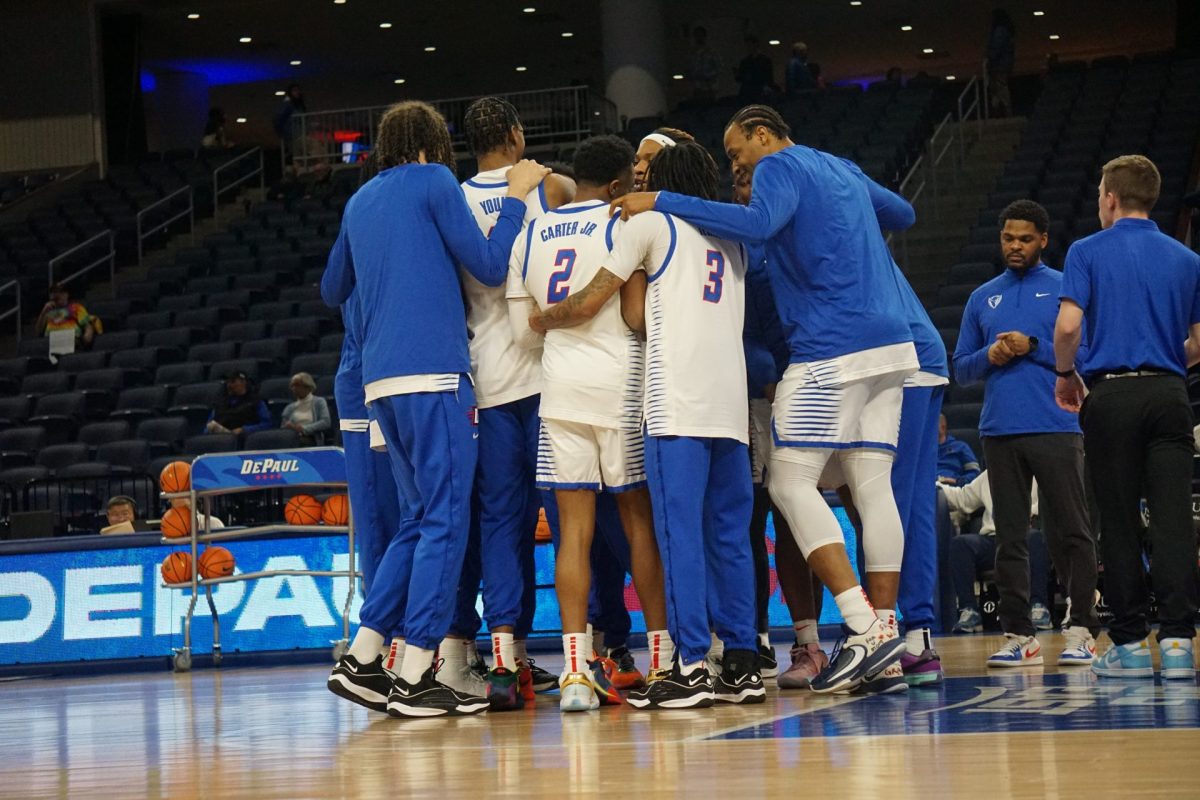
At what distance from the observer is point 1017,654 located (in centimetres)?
531

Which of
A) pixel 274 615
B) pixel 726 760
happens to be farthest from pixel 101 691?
pixel 726 760

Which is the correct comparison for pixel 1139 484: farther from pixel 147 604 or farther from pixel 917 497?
pixel 147 604

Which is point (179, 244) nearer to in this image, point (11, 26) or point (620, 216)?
point (11, 26)

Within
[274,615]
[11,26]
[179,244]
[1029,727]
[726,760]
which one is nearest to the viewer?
[726,760]

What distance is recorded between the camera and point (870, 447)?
15.0 feet

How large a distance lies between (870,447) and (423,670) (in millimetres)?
1453

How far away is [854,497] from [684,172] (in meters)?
1.09

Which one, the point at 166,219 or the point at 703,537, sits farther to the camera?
the point at 166,219

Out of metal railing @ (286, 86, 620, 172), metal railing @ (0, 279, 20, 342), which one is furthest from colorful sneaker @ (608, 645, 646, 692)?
metal railing @ (286, 86, 620, 172)

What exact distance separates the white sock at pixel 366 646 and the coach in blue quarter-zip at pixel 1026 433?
2.27 meters

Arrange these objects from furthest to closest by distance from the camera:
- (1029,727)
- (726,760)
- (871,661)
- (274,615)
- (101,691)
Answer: (274,615) < (101,691) < (871,661) < (1029,727) < (726,760)

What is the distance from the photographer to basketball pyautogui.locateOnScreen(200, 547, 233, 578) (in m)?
7.99

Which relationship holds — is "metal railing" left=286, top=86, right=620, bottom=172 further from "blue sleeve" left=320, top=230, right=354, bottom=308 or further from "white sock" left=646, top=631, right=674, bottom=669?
"white sock" left=646, top=631, right=674, bottom=669

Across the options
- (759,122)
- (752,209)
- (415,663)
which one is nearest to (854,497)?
(752,209)
